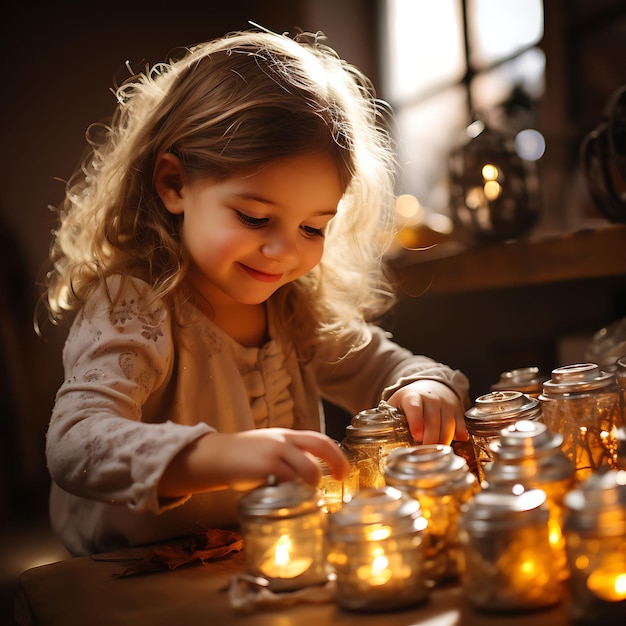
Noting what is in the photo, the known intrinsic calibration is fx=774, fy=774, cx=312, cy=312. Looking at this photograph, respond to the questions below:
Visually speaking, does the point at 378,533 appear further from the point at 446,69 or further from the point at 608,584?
the point at 446,69

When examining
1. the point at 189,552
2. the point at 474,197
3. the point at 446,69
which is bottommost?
the point at 189,552

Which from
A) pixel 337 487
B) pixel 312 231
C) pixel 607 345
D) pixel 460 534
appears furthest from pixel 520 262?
pixel 460 534

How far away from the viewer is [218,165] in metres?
0.97

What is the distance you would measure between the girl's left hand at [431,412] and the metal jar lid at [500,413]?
0.43 ft

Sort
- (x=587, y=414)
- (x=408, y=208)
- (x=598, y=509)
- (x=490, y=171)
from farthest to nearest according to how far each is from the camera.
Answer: (x=408, y=208) < (x=490, y=171) < (x=587, y=414) < (x=598, y=509)

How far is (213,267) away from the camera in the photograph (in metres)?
0.99

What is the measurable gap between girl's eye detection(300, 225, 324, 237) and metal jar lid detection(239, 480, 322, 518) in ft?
1.52

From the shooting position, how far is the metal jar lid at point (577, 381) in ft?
2.46

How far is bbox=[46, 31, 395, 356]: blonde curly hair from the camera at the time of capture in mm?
975

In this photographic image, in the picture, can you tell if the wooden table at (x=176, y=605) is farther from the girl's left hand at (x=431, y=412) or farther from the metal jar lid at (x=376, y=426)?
the girl's left hand at (x=431, y=412)

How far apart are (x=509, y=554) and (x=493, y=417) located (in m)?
0.27

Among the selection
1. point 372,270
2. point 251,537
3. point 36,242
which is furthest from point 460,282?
point 36,242

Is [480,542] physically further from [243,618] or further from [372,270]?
[372,270]

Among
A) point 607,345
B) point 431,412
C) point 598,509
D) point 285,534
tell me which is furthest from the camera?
point 607,345
